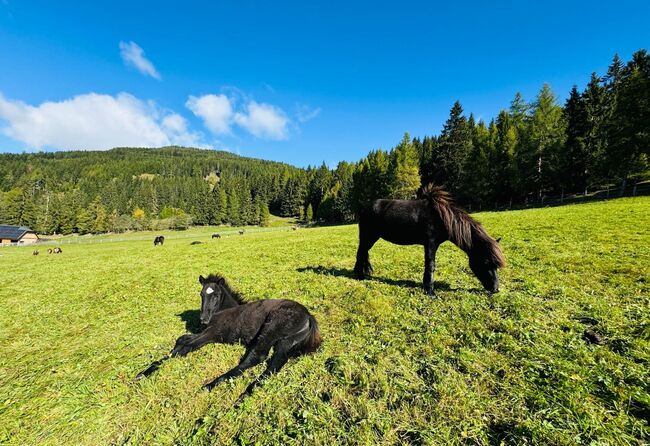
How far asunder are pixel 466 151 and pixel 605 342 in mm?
56561

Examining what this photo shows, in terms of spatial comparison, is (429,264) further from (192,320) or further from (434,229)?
(192,320)

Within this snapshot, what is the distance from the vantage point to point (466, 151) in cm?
5288

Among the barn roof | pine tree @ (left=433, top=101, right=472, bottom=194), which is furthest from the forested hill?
pine tree @ (left=433, top=101, right=472, bottom=194)

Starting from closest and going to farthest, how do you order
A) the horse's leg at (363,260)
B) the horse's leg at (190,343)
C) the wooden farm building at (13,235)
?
the horse's leg at (190,343)
the horse's leg at (363,260)
the wooden farm building at (13,235)

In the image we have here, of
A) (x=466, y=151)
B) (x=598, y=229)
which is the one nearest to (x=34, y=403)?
(x=598, y=229)

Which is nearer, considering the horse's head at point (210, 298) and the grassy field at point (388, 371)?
the grassy field at point (388, 371)

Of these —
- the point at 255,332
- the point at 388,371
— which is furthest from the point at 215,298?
the point at 388,371

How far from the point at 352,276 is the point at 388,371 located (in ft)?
18.1

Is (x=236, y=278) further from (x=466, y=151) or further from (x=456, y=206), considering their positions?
(x=466, y=151)

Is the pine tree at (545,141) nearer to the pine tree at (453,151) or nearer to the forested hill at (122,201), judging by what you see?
the pine tree at (453,151)

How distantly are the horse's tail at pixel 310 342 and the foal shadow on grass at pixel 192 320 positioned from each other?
3152mm

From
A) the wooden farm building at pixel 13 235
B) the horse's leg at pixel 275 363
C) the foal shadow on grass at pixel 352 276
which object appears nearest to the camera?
the horse's leg at pixel 275 363

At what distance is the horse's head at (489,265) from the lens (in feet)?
21.2

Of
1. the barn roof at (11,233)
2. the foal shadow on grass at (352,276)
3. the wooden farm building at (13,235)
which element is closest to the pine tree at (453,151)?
the foal shadow on grass at (352,276)
